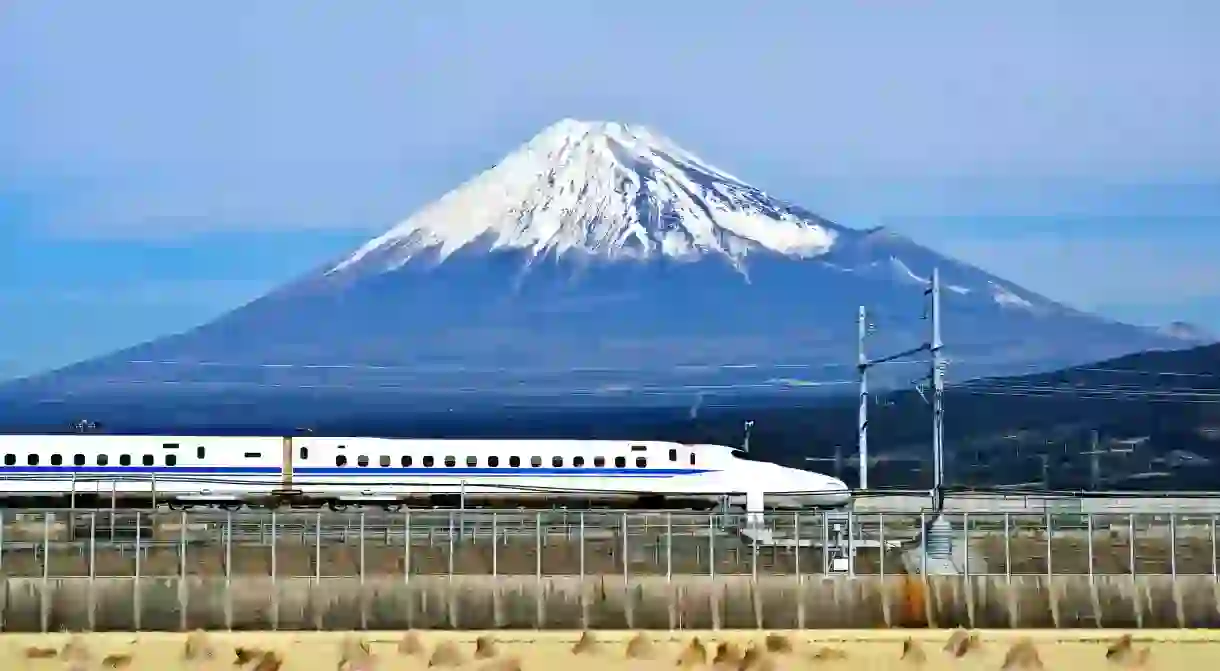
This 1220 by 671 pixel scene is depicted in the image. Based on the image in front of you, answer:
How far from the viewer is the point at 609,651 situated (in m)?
33.7

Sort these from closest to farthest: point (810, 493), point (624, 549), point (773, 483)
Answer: point (624, 549), point (773, 483), point (810, 493)

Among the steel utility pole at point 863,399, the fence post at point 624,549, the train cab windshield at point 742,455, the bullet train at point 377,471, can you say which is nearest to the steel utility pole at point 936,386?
the bullet train at point 377,471

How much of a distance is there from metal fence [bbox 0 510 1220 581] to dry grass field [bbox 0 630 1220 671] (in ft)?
4.81

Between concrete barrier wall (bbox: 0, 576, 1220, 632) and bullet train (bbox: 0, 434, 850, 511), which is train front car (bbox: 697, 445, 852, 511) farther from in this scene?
concrete barrier wall (bbox: 0, 576, 1220, 632)

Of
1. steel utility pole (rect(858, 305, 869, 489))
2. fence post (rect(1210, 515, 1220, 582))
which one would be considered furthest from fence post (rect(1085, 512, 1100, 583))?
steel utility pole (rect(858, 305, 869, 489))

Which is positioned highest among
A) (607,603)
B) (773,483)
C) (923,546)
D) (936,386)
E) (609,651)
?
(936,386)

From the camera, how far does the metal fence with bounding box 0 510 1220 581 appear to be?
36.7 metres

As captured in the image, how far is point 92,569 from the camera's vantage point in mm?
34656

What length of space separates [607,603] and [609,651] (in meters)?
2.16

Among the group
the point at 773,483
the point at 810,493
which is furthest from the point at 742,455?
the point at 810,493

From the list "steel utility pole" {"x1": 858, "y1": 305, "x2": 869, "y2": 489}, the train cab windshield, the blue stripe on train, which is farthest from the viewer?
"steel utility pole" {"x1": 858, "y1": 305, "x2": 869, "y2": 489}

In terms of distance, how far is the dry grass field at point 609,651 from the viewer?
31.9 m

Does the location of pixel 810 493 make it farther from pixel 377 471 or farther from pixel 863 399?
pixel 377 471

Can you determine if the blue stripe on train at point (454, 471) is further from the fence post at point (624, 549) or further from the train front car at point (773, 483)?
the fence post at point (624, 549)
